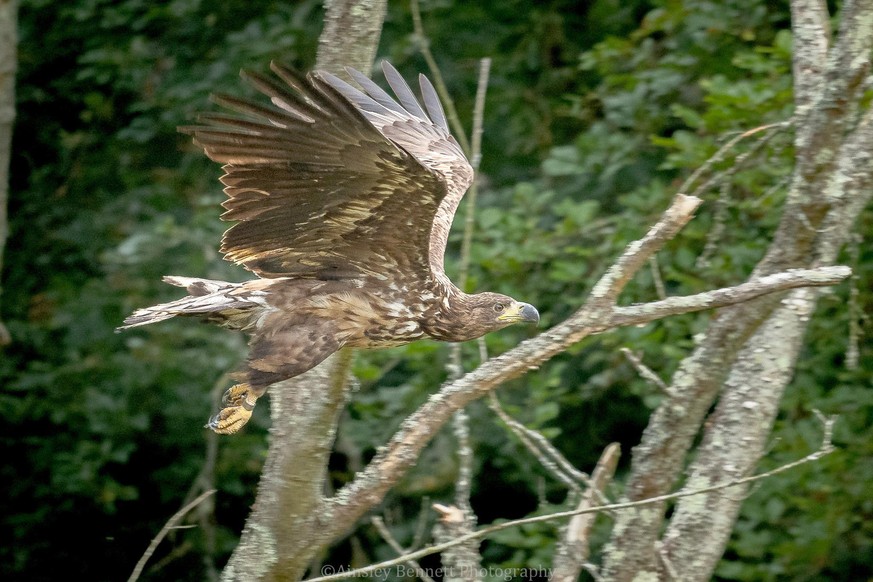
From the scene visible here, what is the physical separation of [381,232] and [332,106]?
22.3 inches

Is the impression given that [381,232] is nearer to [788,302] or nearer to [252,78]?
[252,78]

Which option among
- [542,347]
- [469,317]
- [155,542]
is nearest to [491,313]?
[469,317]

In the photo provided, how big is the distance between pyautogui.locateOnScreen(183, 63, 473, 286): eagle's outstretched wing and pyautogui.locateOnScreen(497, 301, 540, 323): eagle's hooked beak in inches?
11.1

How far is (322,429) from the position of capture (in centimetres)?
328

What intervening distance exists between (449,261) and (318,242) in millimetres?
2069

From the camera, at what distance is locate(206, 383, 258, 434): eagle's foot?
3658 mm

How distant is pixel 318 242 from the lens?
145 inches

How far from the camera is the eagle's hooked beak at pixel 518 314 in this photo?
409cm

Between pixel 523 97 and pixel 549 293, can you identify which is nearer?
pixel 549 293

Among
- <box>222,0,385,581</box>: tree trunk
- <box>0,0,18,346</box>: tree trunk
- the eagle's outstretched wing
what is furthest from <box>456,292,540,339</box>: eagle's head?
<box>0,0,18,346</box>: tree trunk

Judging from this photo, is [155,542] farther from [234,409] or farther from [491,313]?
[491,313]

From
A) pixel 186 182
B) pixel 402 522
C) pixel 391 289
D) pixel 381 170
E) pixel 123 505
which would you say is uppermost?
pixel 381 170

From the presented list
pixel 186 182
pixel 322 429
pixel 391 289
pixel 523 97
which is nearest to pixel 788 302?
pixel 391 289

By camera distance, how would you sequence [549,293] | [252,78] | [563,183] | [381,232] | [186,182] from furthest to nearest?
[186,182] → [563,183] → [549,293] → [381,232] → [252,78]
